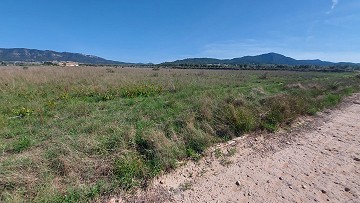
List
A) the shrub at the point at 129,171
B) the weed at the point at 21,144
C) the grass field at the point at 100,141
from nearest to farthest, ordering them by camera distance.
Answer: the grass field at the point at 100,141 < the shrub at the point at 129,171 < the weed at the point at 21,144

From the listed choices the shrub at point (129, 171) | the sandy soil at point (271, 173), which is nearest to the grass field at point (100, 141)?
the shrub at point (129, 171)

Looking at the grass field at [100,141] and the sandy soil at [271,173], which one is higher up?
the grass field at [100,141]

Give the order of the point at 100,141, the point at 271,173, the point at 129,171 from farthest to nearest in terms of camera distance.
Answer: the point at 100,141
the point at 271,173
the point at 129,171

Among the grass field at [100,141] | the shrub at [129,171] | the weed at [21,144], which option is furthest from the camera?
the weed at [21,144]

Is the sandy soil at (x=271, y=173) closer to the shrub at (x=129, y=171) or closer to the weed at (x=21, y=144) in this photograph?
the shrub at (x=129, y=171)

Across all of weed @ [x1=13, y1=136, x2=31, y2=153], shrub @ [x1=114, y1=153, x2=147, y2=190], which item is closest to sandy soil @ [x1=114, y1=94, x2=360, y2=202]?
shrub @ [x1=114, y1=153, x2=147, y2=190]

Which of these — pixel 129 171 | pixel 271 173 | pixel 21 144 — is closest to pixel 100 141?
pixel 129 171

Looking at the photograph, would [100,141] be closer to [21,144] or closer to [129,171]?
[129,171]

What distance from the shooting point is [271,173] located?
15.3 ft

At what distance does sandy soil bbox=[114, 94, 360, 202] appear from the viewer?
3918mm

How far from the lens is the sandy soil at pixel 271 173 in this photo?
12.9ft

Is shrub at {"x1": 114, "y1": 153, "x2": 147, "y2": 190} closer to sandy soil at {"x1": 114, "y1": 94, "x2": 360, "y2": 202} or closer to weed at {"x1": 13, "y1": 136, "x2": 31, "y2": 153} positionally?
Answer: sandy soil at {"x1": 114, "y1": 94, "x2": 360, "y2": 202}

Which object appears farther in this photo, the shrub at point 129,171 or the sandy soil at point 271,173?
the shrub at point 129,171

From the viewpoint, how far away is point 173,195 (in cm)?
396
